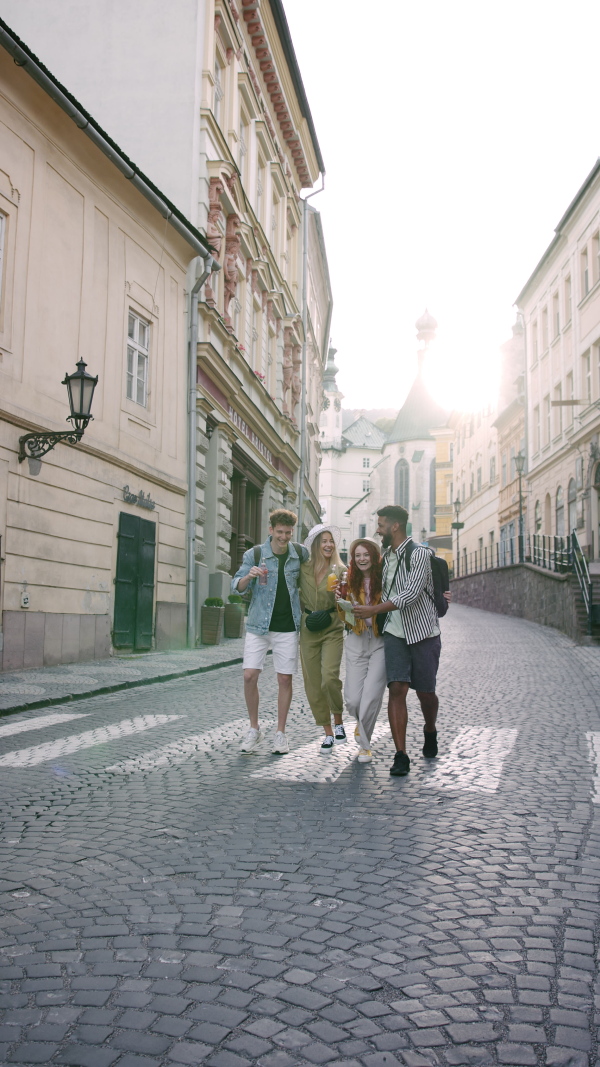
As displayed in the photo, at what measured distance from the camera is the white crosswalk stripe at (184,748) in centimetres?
639

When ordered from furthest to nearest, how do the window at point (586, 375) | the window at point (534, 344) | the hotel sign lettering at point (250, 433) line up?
the window at point (534, 344) → the window at point (586, 375) → the hotel sign lettering at point (250, 433)

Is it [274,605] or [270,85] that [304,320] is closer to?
[270,85]

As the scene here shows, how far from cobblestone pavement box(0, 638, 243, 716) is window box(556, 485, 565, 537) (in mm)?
20267

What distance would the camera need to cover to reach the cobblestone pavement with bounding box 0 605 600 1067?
2598 millimetres

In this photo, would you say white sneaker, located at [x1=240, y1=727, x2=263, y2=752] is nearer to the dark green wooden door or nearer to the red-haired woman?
the red-haired woman

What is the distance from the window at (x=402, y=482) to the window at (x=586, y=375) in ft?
218

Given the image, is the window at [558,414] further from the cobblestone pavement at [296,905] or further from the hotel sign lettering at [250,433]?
the cobblestone pavement at [296,905]

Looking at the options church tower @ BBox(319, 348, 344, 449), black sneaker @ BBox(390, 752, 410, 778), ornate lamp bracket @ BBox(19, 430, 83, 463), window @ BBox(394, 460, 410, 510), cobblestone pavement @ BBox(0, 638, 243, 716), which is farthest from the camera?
church tower @ BBox(319, 348, 344, 449)

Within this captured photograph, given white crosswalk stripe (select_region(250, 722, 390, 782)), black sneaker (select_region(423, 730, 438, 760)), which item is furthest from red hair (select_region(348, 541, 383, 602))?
white crosswalk stripe (select_region(250, 722, 390, 782))

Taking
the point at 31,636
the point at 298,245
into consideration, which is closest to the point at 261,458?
the point at 298,245

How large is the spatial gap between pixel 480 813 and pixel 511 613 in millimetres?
28108

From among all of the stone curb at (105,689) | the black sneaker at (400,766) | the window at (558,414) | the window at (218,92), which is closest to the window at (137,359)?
the stone curb at (105,689)

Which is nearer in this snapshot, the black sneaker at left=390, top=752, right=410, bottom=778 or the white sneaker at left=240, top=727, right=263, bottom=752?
the black sneaker at left=390, top=752, right=410, bottom=778

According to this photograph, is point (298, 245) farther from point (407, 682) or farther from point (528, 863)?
point (528, 863)
